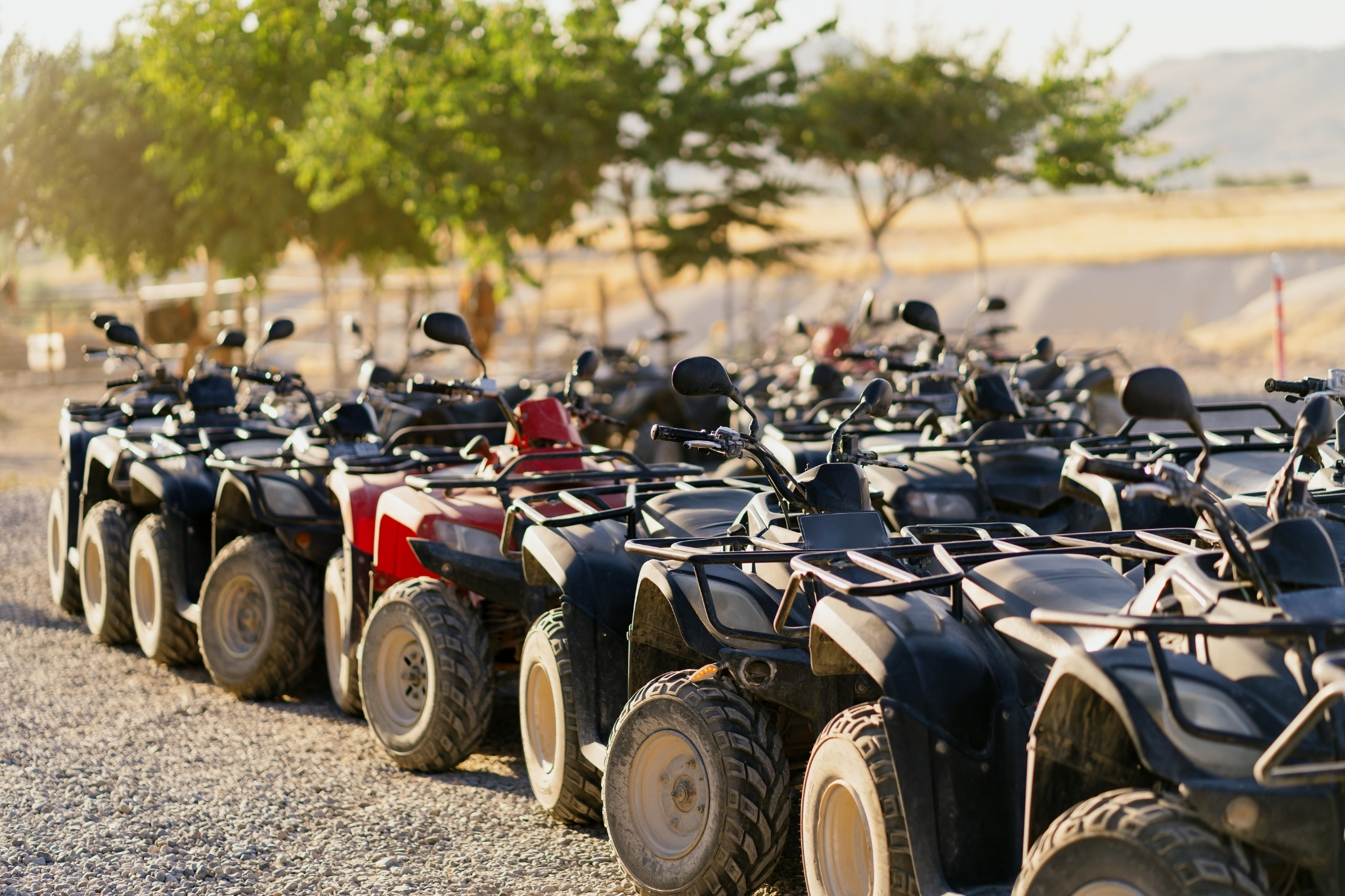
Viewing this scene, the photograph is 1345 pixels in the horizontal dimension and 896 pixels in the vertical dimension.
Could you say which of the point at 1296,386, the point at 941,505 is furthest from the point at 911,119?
the point at 1296,386

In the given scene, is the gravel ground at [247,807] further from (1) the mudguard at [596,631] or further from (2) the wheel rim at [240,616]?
(1) the mudguard at [596,631]

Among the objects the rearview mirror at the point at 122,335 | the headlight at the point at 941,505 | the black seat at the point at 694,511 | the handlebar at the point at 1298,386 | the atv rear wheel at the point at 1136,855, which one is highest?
the rearview mirror at the point at 122,335

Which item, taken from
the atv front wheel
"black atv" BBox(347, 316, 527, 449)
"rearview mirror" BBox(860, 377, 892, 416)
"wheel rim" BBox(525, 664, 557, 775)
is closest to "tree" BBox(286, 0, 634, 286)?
"black atv" BBox(347, 316, 527, 449)

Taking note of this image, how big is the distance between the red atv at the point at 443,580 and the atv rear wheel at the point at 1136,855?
2900 millimetres

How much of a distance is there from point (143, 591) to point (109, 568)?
0.33 metres

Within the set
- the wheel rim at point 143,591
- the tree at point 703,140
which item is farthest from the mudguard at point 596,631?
the tree at point 703,140

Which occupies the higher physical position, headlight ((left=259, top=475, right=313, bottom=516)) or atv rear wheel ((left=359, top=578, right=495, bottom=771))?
headlight ((left=259, top=475, right=313, bottom=516))

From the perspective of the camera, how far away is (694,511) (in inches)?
200

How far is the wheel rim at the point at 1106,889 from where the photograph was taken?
2.64 m

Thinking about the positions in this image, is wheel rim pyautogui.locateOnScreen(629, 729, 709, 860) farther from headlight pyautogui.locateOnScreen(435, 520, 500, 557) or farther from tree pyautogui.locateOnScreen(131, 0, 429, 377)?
tree pyautogui.locateOnScreen(131, 0, 429, 377)

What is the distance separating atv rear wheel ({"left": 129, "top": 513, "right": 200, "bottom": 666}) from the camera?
7.67 meters

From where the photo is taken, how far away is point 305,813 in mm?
5281

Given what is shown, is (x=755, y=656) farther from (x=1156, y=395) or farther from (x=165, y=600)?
(x=165, y=600)

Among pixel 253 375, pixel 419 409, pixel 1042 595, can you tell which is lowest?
pixel 1042 595
